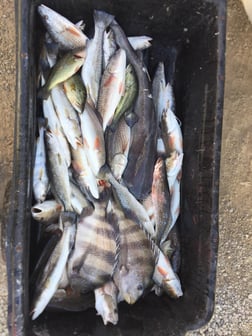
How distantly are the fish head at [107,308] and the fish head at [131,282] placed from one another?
0.17ft

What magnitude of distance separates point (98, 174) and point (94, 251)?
Answer: 0.26 meters

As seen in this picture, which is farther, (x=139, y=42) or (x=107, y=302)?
(x=139, y=42)

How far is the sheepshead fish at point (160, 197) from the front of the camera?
1.94 meters

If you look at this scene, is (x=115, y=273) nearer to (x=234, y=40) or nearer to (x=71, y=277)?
(x=71, y=277)

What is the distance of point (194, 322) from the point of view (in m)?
1.81

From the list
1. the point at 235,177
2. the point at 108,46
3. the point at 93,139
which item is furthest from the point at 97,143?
the point at 235,177

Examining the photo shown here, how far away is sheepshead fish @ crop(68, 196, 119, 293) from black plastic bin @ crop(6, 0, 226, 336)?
161 millimetres

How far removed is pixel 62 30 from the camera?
188 centimetres

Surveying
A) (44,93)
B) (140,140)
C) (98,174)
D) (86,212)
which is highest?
(44,93)

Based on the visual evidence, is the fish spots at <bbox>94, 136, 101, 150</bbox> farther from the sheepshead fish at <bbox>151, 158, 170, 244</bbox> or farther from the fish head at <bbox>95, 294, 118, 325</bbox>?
the fish head at <bbox>95, 294, 118, 325</bbox>

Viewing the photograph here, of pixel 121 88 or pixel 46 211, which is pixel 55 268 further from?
pixel 121 88

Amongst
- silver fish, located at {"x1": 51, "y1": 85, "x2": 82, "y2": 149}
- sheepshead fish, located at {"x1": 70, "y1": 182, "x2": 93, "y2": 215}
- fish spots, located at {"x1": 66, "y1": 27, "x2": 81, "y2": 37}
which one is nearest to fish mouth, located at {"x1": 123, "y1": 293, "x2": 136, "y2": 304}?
sheepshead fish, located at {"x1": 70, "y1": 182, "x2": 93, "y2": 215}

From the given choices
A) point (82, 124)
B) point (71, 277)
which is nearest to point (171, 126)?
point (82, 124)

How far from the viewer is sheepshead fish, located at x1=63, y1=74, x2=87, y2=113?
1836 millimetres
